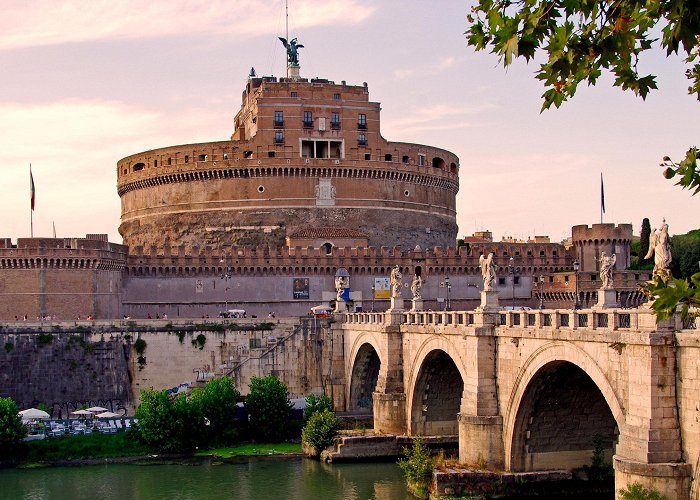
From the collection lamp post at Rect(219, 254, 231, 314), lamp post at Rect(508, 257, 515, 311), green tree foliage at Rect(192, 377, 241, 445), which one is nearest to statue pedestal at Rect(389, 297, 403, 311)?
green tree foliage at Rect(192, 377, 241, 445)

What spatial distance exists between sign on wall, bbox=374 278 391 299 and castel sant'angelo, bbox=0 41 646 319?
13cm

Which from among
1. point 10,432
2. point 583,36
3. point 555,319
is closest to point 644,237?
point 10,432

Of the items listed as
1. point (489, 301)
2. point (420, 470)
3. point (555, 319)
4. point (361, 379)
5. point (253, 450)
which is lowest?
point (253, 450)

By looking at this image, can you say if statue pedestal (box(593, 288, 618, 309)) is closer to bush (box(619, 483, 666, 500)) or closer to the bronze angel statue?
bush (box(619, 483, 666, 500))

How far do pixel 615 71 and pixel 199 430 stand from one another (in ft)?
111

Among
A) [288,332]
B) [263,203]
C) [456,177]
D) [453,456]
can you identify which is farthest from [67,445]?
[456,177]

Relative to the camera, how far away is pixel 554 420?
25.2 metres

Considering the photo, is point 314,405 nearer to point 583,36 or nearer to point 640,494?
point 640,494

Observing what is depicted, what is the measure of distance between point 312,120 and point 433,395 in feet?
110

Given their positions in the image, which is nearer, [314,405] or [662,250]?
[662,250]

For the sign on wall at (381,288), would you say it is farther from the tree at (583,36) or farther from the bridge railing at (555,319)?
the tree at (583,36)

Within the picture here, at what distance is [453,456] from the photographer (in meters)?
29.3

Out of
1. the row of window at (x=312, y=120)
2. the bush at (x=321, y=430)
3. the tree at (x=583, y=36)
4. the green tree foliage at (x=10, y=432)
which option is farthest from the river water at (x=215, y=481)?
the row of window at (x=312, y=120)

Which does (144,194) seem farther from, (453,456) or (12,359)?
(453,456)
